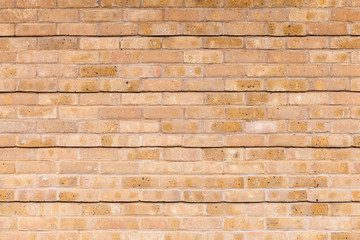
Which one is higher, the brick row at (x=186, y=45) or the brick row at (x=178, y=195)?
the brick row at (x=186, y=45)

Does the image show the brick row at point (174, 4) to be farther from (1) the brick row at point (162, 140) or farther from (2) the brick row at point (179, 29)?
(1) the brick row at point (162, 140)

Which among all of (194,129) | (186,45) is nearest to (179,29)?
(186,45)

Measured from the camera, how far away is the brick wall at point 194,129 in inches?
67.2

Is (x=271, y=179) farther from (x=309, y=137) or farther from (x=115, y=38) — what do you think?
(x=115, y=38)

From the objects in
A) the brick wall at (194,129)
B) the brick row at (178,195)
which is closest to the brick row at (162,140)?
the brick wall at (194,129)

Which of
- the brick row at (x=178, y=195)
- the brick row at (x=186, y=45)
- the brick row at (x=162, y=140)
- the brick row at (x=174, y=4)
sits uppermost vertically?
the brick row at (x=174, y=4)

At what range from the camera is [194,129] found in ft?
5.63

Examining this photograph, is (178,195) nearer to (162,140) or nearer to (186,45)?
(162,140)

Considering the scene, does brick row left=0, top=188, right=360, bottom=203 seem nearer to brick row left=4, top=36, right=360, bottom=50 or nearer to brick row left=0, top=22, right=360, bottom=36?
brick row left=4, top=36, right=360, bottom=50

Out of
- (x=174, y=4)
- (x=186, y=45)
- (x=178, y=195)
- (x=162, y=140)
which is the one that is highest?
(x=174, y=4)

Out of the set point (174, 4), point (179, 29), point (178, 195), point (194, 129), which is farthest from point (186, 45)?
point (178, 195)

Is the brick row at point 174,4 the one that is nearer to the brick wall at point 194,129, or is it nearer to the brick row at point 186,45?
the brick wall at point 194,129

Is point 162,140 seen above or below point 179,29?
below

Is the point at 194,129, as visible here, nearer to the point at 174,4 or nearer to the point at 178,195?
the point at 178,195
